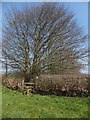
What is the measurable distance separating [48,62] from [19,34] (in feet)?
7.08

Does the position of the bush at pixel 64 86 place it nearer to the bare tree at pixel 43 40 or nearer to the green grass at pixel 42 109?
the green grass at pixel 42 109

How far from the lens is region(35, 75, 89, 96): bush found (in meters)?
7.24

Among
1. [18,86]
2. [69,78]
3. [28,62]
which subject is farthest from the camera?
[28,62]

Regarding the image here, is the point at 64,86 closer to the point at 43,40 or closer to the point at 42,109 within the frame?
the point at 42,109

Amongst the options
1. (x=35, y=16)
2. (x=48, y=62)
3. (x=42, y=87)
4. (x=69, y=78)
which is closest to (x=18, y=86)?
(x=42, y=87)

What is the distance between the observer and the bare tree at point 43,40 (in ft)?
39.9

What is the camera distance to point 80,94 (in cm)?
717

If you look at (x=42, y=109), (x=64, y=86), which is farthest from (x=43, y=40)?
(x=42, y=109)

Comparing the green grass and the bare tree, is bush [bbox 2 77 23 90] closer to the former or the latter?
the bare tree

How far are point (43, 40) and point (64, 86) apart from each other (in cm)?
551

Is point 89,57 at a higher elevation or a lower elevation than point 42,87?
higher

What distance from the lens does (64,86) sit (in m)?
7.51

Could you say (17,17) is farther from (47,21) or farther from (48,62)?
(48,62)

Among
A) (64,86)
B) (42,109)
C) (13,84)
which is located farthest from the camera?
(13,84)
